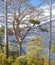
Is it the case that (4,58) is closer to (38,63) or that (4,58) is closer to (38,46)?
(38,63)

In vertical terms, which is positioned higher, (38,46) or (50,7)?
(50,7)

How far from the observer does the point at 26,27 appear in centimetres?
1777

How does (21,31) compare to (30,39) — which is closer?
(21,31)

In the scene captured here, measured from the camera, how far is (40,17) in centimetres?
1692

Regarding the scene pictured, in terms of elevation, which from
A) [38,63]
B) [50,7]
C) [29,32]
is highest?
[50,7]

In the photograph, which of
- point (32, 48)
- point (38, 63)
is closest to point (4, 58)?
point (38, 63)

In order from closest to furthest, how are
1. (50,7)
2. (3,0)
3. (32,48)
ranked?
1. (50,7)
2. (3,0)
3. (32,48)

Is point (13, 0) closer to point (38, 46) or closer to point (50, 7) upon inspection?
point (50, 7)

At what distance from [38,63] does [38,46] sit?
556cm

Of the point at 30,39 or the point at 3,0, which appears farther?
the point at 30,39

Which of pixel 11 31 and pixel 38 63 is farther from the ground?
pixel 11 31

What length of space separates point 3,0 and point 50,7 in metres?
3.11

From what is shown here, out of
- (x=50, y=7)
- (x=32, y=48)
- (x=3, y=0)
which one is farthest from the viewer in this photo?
(x=32, y=48)

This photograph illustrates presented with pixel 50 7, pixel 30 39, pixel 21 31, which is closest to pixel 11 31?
pixel 21 31
